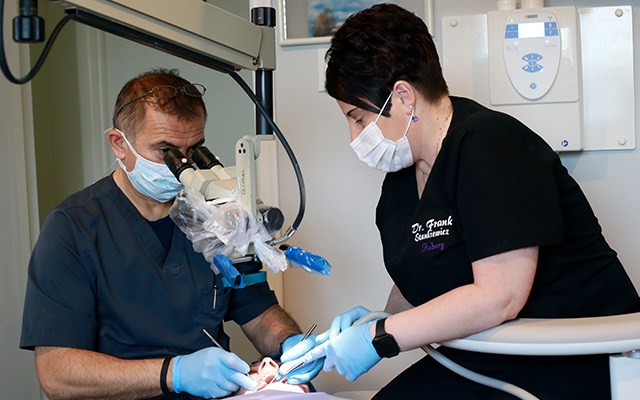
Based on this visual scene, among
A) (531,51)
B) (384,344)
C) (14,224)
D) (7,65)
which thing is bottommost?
(384,344)

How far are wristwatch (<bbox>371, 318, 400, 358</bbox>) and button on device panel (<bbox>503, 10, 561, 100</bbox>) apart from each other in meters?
0.92

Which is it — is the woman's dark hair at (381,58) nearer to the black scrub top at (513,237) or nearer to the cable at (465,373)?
the black scrub top at (513,237)

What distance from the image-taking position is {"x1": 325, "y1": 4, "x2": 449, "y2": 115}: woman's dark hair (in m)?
1.48

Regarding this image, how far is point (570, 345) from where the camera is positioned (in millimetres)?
1166

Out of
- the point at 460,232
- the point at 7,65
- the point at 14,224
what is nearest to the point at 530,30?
the point at 460,232

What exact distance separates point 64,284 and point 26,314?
0.32 ft

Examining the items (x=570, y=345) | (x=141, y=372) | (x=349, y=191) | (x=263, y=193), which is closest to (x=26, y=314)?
(x=141, y=372)

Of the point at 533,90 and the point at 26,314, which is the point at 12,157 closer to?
the point at 26,314

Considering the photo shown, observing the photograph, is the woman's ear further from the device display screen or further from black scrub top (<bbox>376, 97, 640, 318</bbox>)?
the device display screen

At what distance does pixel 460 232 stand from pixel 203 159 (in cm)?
52

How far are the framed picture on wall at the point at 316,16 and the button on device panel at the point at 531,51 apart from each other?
229mm

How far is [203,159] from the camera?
1525 mm

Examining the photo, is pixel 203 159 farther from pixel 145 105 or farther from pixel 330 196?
pixel 330 196

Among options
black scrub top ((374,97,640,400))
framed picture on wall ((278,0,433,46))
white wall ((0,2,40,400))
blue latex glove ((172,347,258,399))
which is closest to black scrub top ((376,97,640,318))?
black scrub top ((374,97,640,400))
